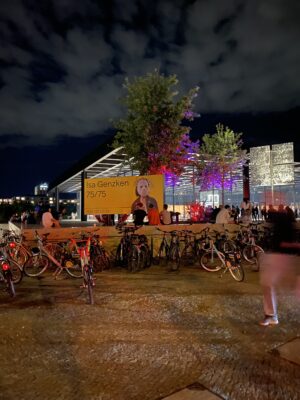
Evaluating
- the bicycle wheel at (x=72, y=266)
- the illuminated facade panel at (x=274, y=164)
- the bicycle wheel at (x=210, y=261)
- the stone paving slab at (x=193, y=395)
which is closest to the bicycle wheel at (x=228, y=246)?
the bicycle wheel at (x=210, y=261)

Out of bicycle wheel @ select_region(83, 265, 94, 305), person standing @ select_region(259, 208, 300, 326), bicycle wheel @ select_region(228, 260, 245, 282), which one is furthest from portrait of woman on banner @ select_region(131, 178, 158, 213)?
person standing @ select_region(259, 208, 300, 326)

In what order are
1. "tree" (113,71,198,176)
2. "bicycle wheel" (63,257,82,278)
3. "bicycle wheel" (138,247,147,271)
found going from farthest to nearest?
"tree" (113,71,198,176) → "bicycle wheel" (138,247,147,271) → "bicycle wheel" (63,257,82,278)

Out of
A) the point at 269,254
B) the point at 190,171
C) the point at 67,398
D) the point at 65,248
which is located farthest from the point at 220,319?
the point at 190,171

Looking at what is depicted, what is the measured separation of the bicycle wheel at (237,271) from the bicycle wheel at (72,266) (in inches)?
142

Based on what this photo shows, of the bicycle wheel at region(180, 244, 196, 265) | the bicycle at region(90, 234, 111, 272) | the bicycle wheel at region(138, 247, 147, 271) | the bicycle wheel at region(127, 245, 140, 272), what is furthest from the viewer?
the bicycle wheel at region(180, 244, 196, 265)

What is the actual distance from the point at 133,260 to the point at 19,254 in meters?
3.11

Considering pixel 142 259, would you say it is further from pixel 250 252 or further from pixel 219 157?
pixel 219 157

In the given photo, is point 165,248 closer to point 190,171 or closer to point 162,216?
point 162,216

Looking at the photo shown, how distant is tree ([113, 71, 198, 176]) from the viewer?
17.2m

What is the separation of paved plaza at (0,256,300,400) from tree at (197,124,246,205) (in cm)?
2144

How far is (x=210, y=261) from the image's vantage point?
32.0 ft

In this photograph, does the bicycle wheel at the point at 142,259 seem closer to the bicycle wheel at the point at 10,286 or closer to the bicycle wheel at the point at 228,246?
the bicycle wheel at the point at 228,246

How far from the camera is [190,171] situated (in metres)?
32.3

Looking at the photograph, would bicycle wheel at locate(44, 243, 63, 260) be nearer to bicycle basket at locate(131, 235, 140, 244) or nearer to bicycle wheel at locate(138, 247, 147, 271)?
bicycle basket at locate(131, 235, 140, 244)
